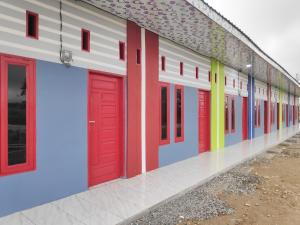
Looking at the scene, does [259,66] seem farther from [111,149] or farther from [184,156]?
[111,149]

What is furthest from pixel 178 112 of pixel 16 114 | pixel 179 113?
pixel 16 114

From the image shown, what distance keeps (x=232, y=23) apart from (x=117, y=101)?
3442 millimetres

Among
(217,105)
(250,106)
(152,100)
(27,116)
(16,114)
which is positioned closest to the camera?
(16,114)

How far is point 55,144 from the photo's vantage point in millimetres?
4297

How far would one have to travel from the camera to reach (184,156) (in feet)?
26.2

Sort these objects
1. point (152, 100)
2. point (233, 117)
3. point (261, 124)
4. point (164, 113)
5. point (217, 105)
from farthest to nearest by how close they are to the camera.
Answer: point (261, 124)
point (233, 117)
point (217, 105)
point (164, 113)
point (152, 100)

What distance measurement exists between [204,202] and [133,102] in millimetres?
2537

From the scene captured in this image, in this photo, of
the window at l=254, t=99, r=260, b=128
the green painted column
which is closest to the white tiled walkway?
the green painted column

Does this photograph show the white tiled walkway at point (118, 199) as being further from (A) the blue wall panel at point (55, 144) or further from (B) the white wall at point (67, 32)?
(B) the white wall at point (67, 32)

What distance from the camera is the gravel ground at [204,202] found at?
392 centimetres

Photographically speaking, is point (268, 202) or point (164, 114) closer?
point (268, 202)

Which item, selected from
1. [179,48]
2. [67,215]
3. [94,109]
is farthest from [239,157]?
[67,215]

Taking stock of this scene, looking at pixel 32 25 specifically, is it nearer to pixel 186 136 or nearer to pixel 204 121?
pixel 186 136

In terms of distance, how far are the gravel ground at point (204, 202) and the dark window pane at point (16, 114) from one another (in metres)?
1.84
